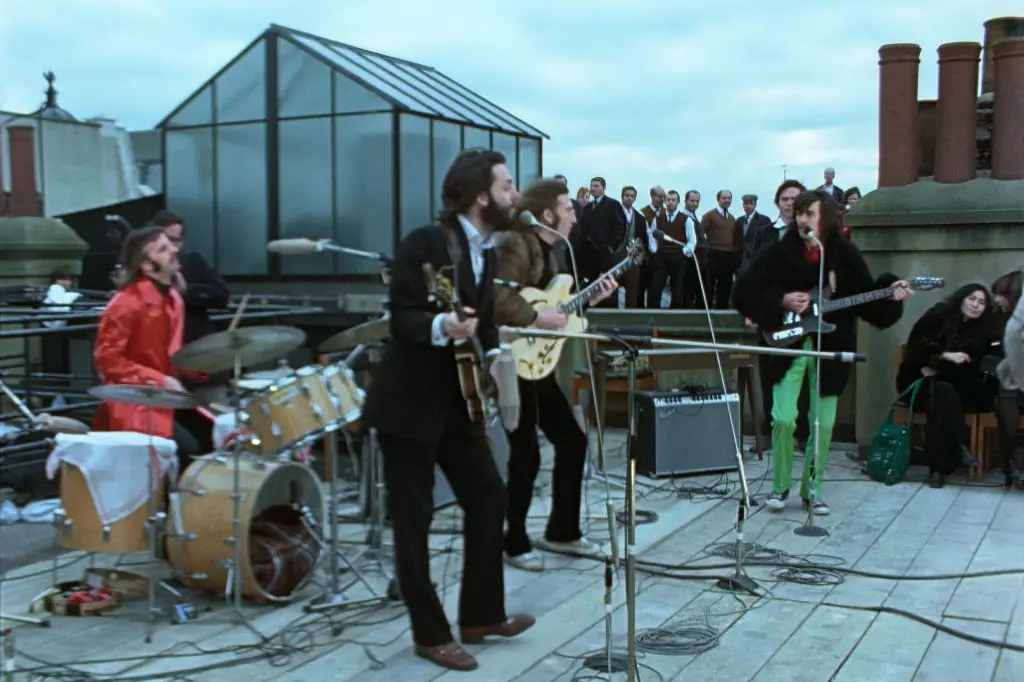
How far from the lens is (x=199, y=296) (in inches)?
268

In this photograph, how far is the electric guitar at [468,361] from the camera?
13.2ft

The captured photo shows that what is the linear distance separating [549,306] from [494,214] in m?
1.63

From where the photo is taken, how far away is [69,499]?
4.99 metres

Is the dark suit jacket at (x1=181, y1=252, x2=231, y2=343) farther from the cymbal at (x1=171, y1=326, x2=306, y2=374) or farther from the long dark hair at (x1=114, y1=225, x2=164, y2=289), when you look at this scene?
the cymbal at (x1=171, y1=326, x2=306, y2=374)

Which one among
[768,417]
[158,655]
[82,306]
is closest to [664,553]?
[158,655]

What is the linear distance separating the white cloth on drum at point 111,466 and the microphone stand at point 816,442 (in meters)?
3.67

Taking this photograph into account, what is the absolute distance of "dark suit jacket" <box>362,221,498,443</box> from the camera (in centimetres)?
412

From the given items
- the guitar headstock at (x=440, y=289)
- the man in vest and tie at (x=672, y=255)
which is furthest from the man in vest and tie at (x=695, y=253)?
the guitar headstock at (x=440, y=289)

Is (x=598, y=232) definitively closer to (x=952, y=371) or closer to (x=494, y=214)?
(x=952, y=371)

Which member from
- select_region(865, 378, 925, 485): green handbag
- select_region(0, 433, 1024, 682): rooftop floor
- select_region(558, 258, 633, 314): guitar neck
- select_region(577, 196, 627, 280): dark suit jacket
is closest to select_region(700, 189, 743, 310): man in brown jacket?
select_region(577, 196, 627, 280): dark suit jacket

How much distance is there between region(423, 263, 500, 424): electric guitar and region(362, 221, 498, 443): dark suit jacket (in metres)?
0.06

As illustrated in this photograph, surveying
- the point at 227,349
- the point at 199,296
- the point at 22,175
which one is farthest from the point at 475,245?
the point at 22,175

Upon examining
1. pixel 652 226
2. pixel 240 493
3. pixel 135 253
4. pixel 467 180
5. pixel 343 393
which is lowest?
pixel 240 493

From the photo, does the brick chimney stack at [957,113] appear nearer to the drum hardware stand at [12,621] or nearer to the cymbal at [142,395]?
the cymbal at [142,395]
